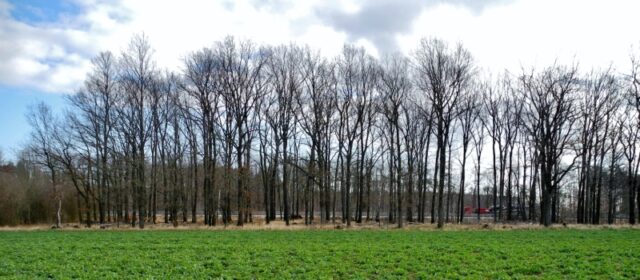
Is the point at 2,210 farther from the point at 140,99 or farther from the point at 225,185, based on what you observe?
the point at 225,185

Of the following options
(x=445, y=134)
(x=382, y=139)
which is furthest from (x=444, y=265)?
(x=382, y=139)

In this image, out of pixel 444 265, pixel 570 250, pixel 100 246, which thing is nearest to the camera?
pixel 444 265

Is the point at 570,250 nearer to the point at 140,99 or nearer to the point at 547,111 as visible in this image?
the point at 547,111

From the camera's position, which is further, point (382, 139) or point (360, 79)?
point (382, 139)

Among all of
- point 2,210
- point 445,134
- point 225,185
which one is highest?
point 445,134

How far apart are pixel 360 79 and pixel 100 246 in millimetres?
27921

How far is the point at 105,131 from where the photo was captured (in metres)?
42.0

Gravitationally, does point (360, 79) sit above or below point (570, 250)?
above

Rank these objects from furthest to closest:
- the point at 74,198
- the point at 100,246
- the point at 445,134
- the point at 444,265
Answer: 1. the point at 74,198
2. the point at 445,134
3. the point at 100,246
4. the point at 444,265

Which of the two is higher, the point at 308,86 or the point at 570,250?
the point at 308,86

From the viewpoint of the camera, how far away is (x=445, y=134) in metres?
37.1

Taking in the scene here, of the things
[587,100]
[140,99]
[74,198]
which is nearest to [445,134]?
[587,100]

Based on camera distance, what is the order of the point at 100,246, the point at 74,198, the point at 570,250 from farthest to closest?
1. the point at 74,198
2. the point at 100,246
3. the point at 570,250

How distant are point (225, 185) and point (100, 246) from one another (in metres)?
20.0
